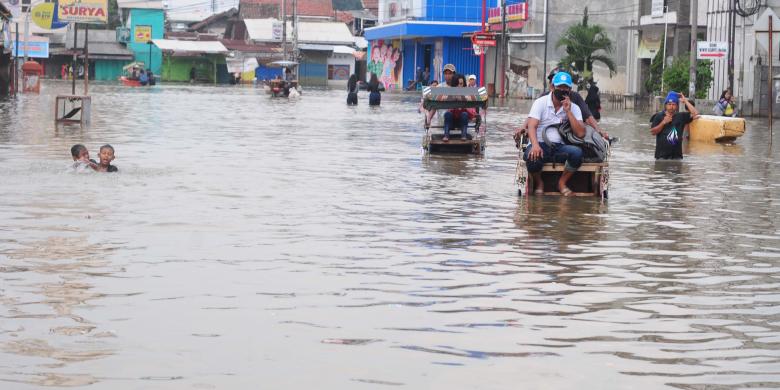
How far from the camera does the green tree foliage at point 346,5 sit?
11406 centimetres

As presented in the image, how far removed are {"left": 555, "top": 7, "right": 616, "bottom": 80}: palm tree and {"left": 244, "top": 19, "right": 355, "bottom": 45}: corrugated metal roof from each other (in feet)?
154

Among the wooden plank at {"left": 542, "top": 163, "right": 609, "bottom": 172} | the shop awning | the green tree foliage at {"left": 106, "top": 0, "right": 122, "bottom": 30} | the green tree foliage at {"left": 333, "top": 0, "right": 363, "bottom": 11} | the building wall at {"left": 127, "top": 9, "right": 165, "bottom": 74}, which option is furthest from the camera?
the green tree foliage at {"left": 106, "top": 0, "right": 122, "bottom": 30}

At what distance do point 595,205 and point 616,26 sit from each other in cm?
5319

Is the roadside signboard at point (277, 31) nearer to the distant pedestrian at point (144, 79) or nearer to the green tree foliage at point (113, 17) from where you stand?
the green tree foliage at point (113, 17)

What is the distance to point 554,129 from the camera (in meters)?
14.7

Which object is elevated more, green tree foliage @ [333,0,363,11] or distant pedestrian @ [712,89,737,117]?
green tree foliage @ [333,0,363,11]

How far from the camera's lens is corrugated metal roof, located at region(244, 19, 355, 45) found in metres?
108

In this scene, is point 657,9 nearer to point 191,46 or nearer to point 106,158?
point 106,158

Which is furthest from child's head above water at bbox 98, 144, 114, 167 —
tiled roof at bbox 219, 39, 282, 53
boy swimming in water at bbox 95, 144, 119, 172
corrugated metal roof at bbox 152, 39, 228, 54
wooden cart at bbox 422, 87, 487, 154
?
tiled roof at bbox 219, 39, 282, 53

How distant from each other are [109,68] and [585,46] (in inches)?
2150

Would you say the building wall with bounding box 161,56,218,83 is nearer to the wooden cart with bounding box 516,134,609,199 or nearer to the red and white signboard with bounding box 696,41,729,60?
the red and white signboard with bounding box 696,41,729,60

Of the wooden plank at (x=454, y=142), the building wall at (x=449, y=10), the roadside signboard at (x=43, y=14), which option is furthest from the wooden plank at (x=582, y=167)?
the building wall at (x=449, y=10)

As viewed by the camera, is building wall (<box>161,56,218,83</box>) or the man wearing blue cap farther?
building wall (<box>161,56,218,83</box>)

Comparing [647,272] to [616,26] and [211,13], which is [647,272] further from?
[211,13]
